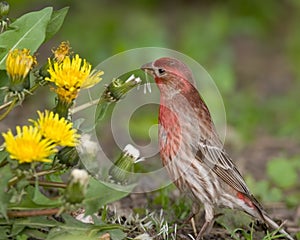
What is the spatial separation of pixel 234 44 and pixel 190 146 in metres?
6.94

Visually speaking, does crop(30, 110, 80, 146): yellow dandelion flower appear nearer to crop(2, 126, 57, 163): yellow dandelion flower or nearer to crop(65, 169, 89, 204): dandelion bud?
crop(2, 126, 57, 163): yellow dandelion flower

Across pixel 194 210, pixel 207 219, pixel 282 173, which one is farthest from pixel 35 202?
pixel 282 173

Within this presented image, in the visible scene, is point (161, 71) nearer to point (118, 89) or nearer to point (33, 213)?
point (118, 89)

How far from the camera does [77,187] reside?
12.7 feet

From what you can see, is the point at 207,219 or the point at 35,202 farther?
the point at 207,219

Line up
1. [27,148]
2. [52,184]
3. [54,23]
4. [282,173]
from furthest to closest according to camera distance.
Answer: [282,173], [54,23], [52,184], [27,148]

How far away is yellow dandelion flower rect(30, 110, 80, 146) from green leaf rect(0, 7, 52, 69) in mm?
959

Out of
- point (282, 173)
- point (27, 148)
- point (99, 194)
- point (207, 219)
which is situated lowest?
point (282, 173)

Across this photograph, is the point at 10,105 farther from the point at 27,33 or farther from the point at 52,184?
the point at 27,33

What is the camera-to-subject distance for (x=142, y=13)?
11961 millimetres

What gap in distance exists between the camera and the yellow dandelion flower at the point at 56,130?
155 inches

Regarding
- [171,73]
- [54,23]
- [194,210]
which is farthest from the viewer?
[194,210]

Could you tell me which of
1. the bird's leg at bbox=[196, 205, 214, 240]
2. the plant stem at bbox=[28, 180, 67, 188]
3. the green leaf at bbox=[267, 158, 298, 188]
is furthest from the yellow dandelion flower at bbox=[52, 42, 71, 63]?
the green leaf at bbox=[267, 158, 298, 188]

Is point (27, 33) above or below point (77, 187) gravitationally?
above
